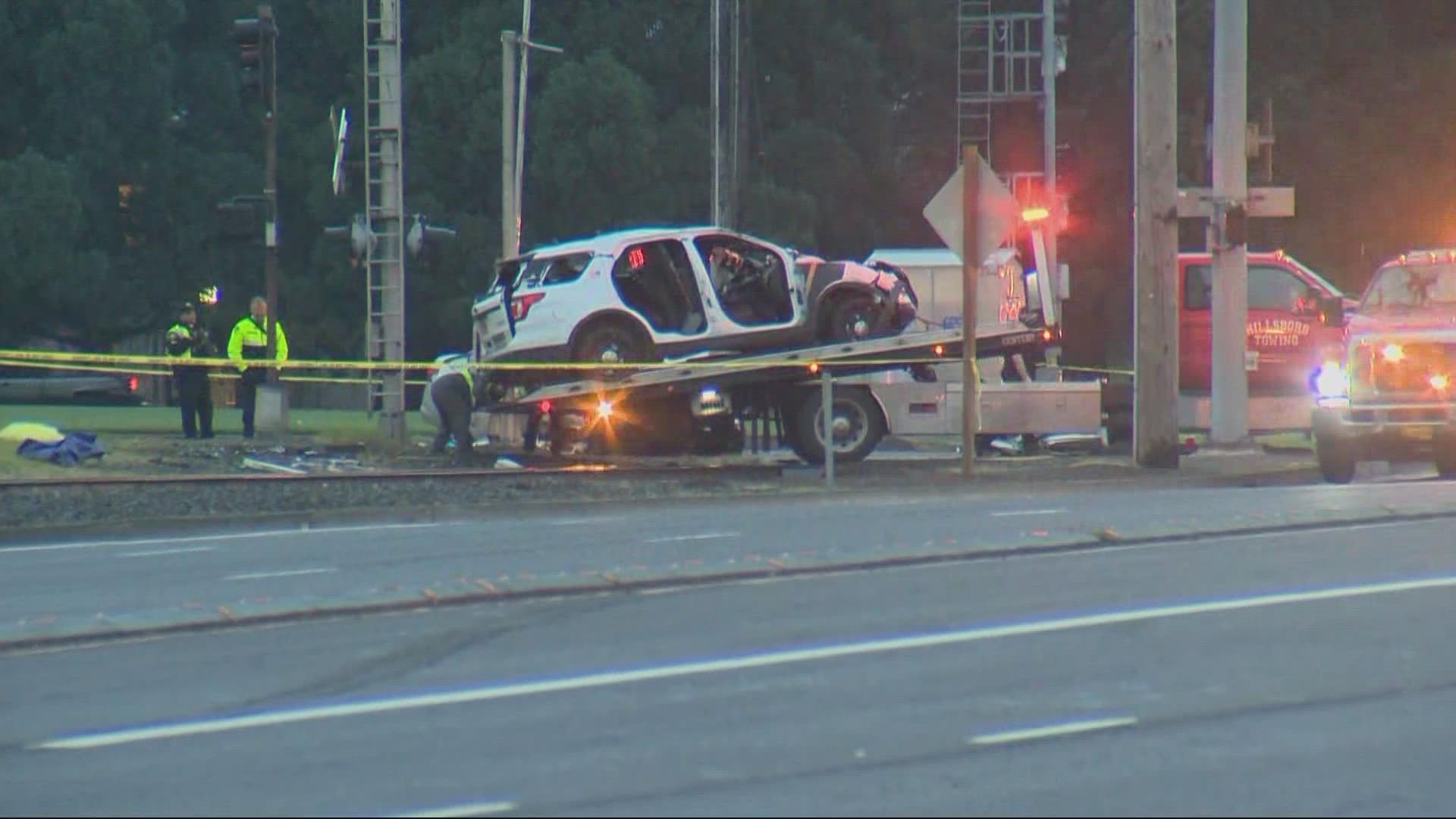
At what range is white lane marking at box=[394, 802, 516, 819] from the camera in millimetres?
6625

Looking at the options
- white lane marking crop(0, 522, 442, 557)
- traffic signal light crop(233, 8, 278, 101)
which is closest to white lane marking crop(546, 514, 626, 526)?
white lane marking crop(0, 522, 442, 557)

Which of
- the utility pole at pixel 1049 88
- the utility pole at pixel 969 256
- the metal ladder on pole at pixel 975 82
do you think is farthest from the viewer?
the metal ladder on pole at pixel 975 82

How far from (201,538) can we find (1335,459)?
10.4 m

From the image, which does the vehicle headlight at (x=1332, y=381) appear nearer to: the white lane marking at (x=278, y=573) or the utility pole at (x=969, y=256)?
the utility pole at (x=969, y=256)

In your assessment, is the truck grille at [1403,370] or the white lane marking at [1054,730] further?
the truck grille at [1403,370]

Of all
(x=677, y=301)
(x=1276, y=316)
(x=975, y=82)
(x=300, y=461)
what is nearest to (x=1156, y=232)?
(x=677, y=301)

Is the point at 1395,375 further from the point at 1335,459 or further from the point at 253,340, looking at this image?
the point at 253,340

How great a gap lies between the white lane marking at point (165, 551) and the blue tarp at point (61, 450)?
806cm

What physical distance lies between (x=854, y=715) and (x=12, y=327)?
4427 centimetres

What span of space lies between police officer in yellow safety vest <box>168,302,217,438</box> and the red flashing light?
502 cm

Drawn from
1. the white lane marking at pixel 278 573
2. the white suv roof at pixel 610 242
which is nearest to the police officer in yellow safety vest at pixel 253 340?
the white suv roof at pixel 610 242

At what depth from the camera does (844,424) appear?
76.6 feet

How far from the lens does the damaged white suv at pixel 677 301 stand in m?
23.4

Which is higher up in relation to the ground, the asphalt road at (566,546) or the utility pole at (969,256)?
the utility pole at (969,256)
